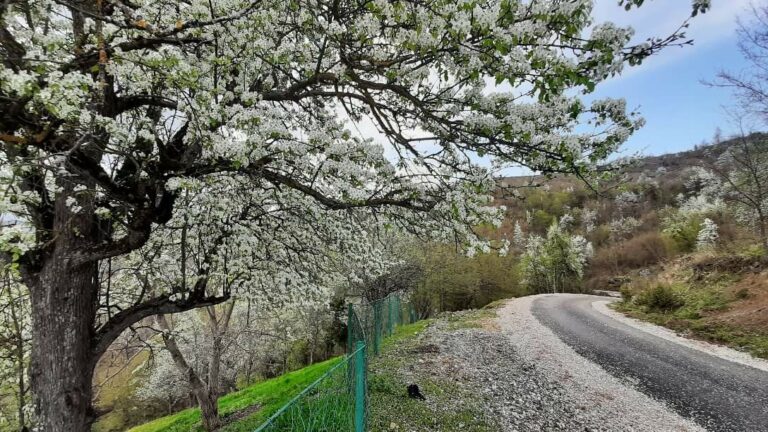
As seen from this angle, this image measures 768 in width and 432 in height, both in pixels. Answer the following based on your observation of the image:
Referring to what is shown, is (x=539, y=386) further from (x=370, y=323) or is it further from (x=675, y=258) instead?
(x=675, y=258)

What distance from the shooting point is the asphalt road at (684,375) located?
7910mm

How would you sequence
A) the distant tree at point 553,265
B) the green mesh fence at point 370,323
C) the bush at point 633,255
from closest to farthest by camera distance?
the green mesh fence at point 370,323, the bush at point 633,255, the distant tree at point 553,265

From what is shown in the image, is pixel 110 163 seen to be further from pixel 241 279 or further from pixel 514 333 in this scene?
pixel 514 333

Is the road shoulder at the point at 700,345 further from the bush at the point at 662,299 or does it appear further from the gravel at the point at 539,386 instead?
the gravel at the point at 539,386

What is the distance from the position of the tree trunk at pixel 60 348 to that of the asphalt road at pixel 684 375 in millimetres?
10721

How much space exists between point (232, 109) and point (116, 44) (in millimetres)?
1200

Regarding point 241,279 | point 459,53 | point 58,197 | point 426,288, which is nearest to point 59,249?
point 58,197

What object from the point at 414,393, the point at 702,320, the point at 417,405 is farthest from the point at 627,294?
the point at 417,405

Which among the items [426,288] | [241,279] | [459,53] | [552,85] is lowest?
[426,288]

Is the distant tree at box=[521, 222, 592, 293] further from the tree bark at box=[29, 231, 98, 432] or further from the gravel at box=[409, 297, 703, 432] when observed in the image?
the tree bark at box=[29, 231, 98, 432]

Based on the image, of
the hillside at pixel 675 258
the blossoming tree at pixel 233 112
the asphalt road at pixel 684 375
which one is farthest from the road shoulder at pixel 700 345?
the blossoming tree at pixel 233 112

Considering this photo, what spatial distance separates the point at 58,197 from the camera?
544cm

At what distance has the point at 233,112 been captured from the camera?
4070 millimetres

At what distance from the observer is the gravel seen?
764 centimetres
